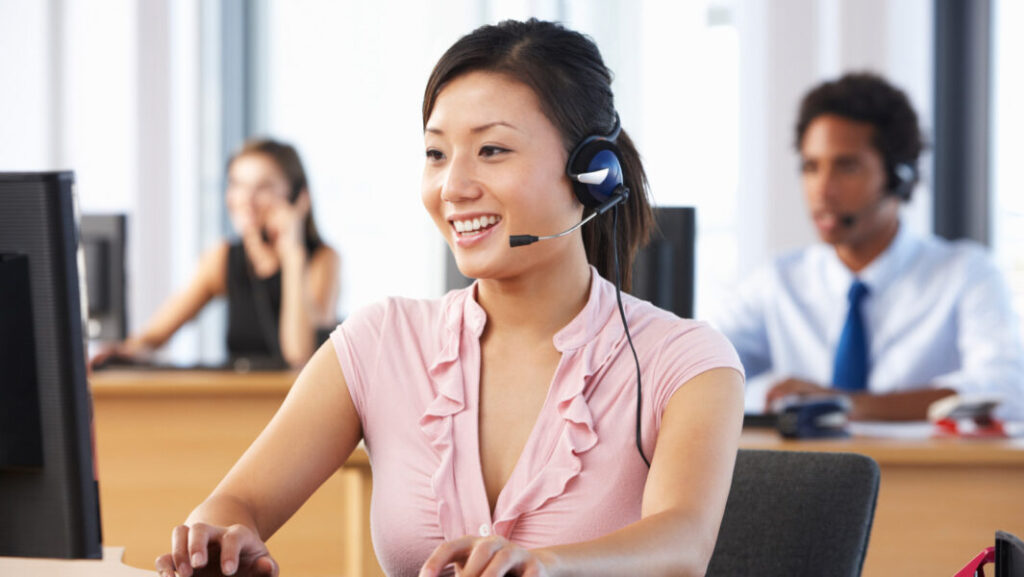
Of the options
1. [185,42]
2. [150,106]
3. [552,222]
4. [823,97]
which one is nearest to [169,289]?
[150,106]

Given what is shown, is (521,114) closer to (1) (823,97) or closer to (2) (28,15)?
(1) (823,97)

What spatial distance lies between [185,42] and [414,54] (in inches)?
39.7

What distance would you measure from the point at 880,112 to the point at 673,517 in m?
2.02

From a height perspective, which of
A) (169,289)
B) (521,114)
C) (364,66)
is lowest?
(169,289)

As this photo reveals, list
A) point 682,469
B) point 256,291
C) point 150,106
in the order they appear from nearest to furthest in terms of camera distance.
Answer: point 682,469
point 256,291
point 150,106

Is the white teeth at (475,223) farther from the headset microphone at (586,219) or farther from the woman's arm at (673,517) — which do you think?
the woman's arm at (673,517)

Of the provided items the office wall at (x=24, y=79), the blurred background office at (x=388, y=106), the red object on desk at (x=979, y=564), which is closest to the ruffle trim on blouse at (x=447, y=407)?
the red object on desk at (x=979, y=564)

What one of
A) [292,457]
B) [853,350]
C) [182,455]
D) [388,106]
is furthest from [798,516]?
[388,106]

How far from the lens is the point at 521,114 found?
4.04 feet

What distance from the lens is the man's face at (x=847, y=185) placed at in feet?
9.17

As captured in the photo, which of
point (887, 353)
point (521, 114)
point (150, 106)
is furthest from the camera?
point (150, 106)

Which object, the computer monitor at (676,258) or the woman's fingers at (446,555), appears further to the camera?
the computer monitor at (676,258)

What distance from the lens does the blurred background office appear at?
4.27 meters

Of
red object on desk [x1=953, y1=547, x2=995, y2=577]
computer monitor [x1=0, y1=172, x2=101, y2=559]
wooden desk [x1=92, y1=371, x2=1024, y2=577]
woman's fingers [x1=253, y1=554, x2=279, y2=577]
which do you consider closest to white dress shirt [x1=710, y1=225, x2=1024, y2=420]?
wooden desk [x1=92, y1=371, x2=1024, y2=577]
